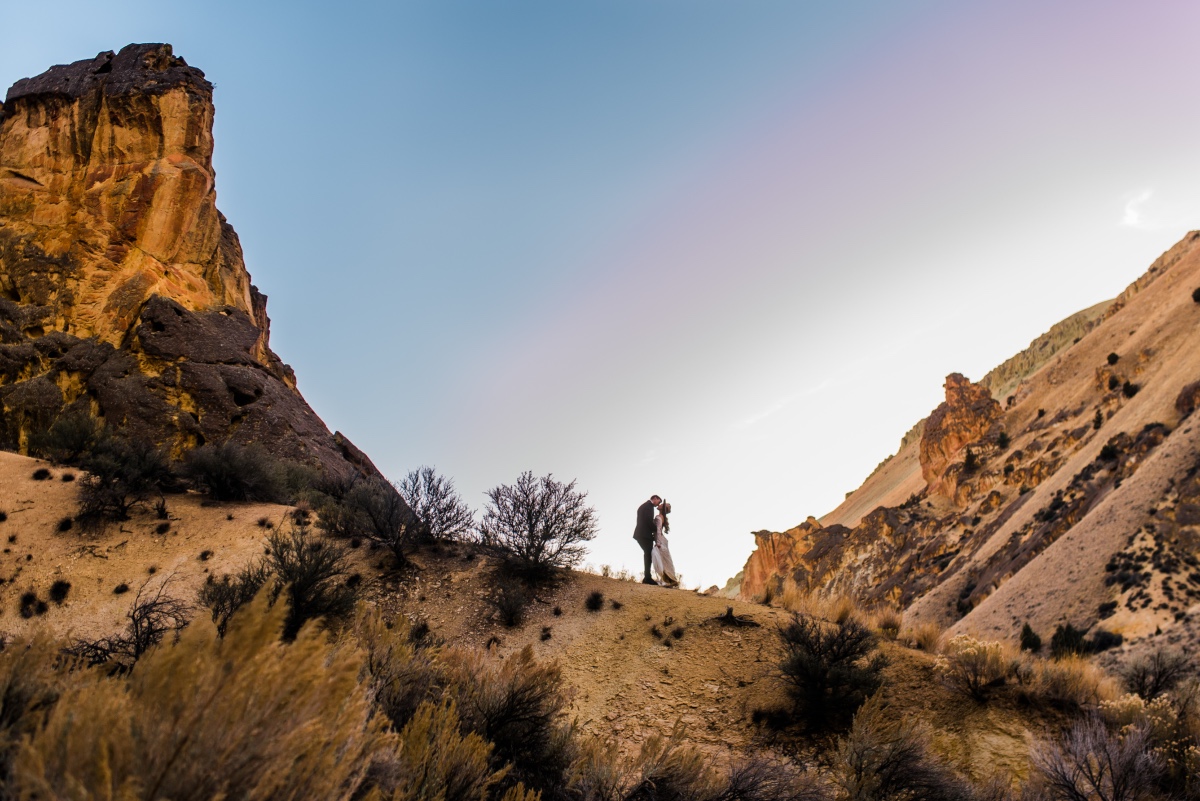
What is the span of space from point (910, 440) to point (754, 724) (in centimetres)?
10913

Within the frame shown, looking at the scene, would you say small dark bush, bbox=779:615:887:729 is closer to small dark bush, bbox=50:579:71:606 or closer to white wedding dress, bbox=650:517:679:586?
white wedding dress, bbox=650:517:679:586

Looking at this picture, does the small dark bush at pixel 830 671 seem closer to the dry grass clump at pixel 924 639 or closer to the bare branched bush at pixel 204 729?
the dry grass clump at pixel 924 639

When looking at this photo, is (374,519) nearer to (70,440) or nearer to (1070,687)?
(70,440)

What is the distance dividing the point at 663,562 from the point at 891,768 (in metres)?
10.5

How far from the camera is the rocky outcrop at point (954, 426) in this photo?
61438 millimetres

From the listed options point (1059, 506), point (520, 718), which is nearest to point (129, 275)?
point (520, 718)

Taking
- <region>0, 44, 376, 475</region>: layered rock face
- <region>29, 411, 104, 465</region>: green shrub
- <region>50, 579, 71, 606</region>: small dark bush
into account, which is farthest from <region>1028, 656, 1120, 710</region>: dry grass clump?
<region>29, 411, 104, 465</region>: green shrub

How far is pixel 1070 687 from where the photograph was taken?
29.1 ft

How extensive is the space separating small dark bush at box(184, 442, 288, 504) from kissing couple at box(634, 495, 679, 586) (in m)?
11.0

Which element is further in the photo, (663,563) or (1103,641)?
(1103,641)

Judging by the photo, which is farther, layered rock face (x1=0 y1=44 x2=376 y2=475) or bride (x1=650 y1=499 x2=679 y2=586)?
layered rock face (x1=0 y1=44 x2=376 y2=475)

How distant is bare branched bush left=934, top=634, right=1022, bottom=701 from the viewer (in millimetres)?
9047

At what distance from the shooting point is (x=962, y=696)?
9.07m

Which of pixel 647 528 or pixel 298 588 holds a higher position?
pixel 647 528
